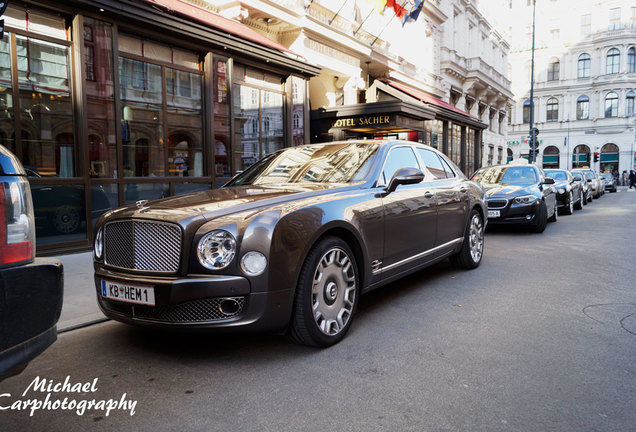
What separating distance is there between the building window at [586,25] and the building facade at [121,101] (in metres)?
58.8

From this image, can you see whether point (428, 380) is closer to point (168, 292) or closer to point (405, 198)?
point (168, 292)

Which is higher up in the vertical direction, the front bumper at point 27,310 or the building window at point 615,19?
the building window at point 615,19

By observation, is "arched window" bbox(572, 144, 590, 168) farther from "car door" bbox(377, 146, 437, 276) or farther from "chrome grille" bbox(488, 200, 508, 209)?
"car door" bbox(377, 146, 437, 276)

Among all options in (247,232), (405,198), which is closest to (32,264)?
(247,232)

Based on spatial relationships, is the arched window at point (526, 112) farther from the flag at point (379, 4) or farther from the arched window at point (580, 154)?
the flag at point (379, 4)

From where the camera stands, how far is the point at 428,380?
294cm

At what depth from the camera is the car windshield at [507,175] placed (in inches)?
426

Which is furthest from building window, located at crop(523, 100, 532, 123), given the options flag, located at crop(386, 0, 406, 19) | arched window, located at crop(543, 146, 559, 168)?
flag, located at crop(386, 0, 406, 19)

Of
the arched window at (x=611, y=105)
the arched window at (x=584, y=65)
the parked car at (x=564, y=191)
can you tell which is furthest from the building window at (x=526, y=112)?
the parked car at (x=564, y=191)

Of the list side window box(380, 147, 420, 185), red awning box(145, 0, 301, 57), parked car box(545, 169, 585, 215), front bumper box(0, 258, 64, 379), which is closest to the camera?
front bumper box(0, 258, 64, 379)

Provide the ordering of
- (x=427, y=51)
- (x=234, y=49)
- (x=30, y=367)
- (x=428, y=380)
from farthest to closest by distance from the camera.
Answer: (x=427, y=51)
(x=234, y=49)
(x=30, y=367)
(x=428, y=380)

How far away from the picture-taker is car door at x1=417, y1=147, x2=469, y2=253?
536cm

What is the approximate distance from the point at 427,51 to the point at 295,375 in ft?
74.1

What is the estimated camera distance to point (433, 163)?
5.68 m
